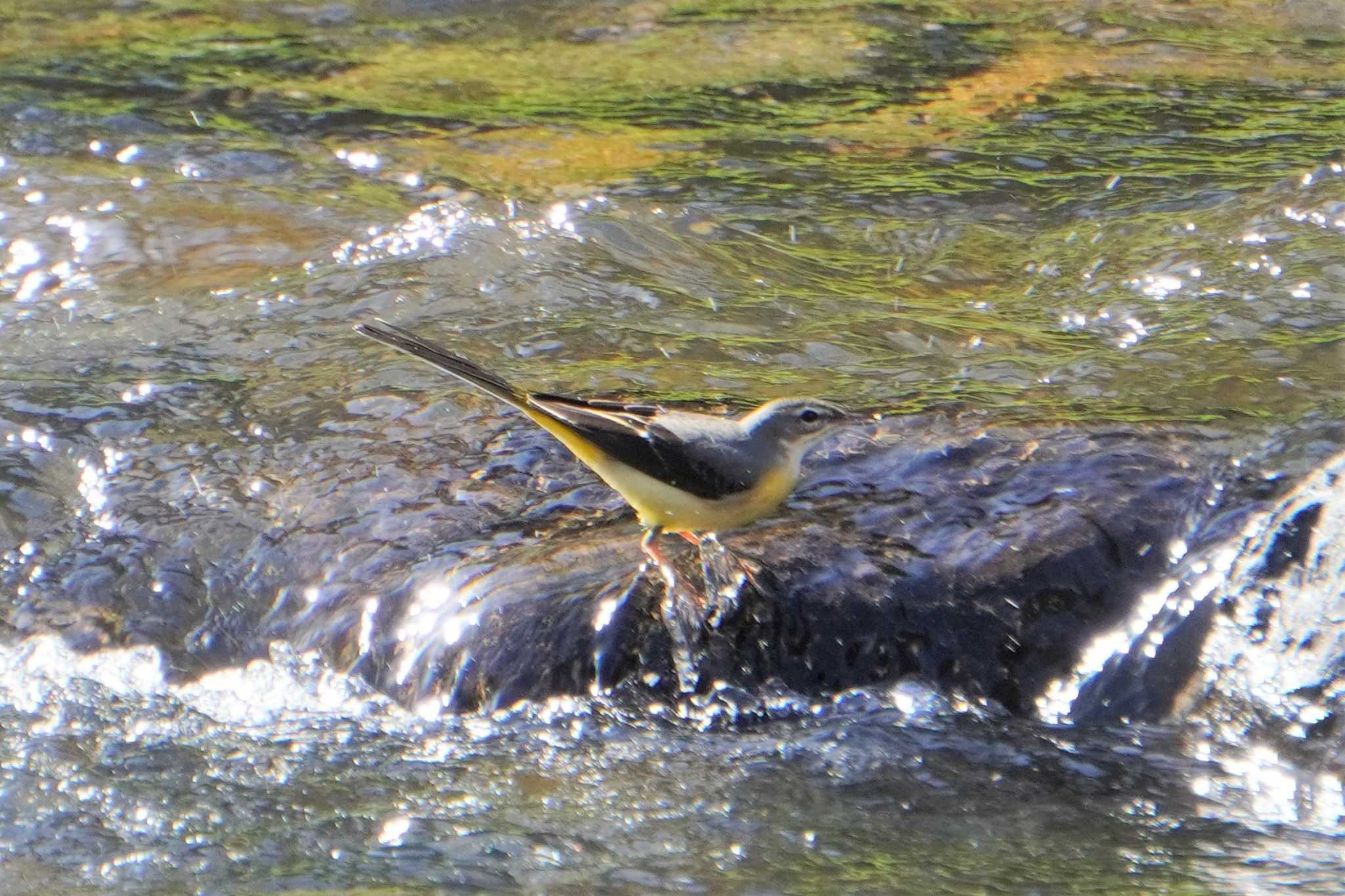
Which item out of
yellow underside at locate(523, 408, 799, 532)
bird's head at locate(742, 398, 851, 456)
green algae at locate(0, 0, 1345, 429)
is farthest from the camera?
green algae at locate(0, 0, 1345, 429)

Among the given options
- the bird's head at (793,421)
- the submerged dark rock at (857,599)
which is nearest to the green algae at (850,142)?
the submerged dark rock at (857,599)

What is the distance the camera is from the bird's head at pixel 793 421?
6113 millimetres

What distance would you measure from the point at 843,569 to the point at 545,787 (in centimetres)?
139

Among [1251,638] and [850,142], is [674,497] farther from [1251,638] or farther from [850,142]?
[850,142]

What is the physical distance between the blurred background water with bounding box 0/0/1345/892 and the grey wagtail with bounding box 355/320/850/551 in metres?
0.58

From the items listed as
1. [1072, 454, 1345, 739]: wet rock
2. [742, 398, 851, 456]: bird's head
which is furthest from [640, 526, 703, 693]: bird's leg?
[1072, 454, 1345, 739]: wet rock

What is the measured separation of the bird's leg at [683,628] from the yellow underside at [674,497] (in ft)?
0.81

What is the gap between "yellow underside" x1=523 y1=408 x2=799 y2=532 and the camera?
5883mm

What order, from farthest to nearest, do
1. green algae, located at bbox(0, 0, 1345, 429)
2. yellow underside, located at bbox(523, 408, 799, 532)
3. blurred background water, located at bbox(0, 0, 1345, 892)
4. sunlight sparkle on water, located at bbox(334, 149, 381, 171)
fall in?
sunlight sparkle on water, located at bbox(334, 149, 381, 171) < green algae, located at bbox(0, 0, 1345, 429) < yellow underside, located at bbox(523, 408, 799, 532) < blurred background water, located at bbox(0, 0, 1345, 892)

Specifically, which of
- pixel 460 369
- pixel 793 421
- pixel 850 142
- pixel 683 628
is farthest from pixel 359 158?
pixel 683 628

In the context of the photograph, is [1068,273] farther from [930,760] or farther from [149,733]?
[149,733]

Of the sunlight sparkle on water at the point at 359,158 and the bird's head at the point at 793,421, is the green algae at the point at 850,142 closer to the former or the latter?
the sunlight sparkle on water at the point at 359,158

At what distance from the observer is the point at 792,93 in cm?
1214

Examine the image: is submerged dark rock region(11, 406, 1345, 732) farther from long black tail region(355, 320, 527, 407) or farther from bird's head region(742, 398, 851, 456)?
long black tail region(355, 320, 527, 407)
